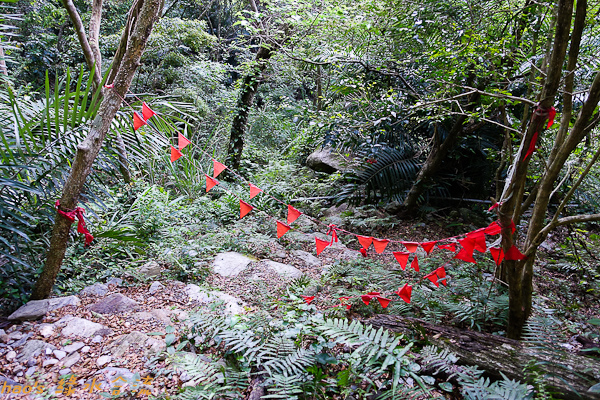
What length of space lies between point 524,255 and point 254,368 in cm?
165

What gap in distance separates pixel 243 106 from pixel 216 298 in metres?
4.65

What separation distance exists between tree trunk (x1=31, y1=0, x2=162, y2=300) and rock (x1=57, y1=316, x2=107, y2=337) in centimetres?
37

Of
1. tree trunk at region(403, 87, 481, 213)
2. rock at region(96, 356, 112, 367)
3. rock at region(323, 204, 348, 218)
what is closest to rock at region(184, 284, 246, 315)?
rock at region(96, 356, 112, 367)

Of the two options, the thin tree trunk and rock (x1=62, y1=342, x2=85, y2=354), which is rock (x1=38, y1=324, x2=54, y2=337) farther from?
the thin tree trunk

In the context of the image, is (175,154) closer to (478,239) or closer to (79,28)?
(478,239)

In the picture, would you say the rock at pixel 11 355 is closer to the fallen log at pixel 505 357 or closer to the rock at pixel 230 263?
the rock at pixel 230 263

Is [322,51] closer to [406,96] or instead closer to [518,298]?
[406,96]

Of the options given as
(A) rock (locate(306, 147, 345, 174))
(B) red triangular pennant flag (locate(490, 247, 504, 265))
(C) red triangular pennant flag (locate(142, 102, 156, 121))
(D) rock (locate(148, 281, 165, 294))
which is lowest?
(D) rock (locate(148, 281, 165, 294))

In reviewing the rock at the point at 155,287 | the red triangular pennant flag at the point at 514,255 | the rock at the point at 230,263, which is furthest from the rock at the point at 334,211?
the red triangular pennant flag at the point at 514,255

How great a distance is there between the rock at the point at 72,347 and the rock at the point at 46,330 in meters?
0.21

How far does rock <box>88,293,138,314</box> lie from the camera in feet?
8.11

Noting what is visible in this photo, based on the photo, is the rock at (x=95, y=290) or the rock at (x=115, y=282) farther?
the rock at (x=115, y=282)

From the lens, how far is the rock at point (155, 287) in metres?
2.84

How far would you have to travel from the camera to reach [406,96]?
462 centimetres
